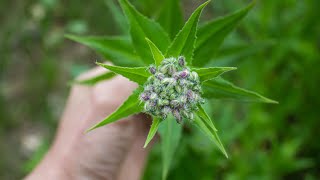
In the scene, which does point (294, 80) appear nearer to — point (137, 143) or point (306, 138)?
point (306, 138)

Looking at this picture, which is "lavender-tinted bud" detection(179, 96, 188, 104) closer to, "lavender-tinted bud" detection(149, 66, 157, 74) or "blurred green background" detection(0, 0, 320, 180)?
"lavender-tinted bud" detection(149, 66, 157, 74)

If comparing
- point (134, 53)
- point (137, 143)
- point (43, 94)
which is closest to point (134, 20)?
point (134, 53)

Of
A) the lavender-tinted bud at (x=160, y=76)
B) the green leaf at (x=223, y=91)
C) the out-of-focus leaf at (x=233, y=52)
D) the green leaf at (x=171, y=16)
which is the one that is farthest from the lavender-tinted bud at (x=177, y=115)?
the out-of-focus leaf at (x=233, y=52)

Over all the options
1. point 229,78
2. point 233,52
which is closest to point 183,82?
point 233,52

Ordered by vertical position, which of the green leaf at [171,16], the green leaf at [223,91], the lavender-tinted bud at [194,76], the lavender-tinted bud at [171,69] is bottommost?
the lavender-tinted bud at [171,69]

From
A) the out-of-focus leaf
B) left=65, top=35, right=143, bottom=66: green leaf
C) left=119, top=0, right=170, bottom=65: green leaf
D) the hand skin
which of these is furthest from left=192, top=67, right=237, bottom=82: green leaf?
the hand skin

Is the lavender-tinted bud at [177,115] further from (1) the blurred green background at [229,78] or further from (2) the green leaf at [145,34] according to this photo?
(1) the blurred green background at [229,78]
